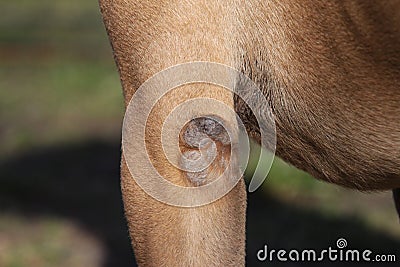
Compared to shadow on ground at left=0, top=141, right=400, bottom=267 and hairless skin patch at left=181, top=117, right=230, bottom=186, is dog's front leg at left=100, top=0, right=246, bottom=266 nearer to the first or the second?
hairless skin patch at left=181, top=117, right=230, bottom=186

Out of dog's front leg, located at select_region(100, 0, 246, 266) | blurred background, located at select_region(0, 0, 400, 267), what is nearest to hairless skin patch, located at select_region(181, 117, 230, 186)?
dog's front leg, located at select_region(100, 0, 246, 266)

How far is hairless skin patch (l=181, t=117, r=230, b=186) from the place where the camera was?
6.70 ft

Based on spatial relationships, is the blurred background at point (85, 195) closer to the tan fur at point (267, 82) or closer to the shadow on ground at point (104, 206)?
the shadow on ground at point (104, 206)

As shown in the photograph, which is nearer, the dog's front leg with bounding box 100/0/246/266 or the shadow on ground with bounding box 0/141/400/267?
the dog's front leg with bounding box 100/0/246/266

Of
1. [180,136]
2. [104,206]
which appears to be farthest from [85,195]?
[180,136]

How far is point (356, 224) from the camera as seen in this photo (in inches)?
159

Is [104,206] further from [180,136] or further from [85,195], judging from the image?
[180,136]

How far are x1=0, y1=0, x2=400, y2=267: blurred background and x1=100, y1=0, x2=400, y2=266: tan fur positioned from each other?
709 mm

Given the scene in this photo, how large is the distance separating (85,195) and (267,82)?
8.96 ft

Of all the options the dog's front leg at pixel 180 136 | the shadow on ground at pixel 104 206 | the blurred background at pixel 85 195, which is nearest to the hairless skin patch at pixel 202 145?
the dog's front leg at pixel 180 136

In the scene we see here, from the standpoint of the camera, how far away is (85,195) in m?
4.67

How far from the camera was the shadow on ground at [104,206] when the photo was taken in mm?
3871

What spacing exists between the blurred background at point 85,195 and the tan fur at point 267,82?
0.71 meters

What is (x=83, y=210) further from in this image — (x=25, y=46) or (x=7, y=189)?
(x=25, y=46)
